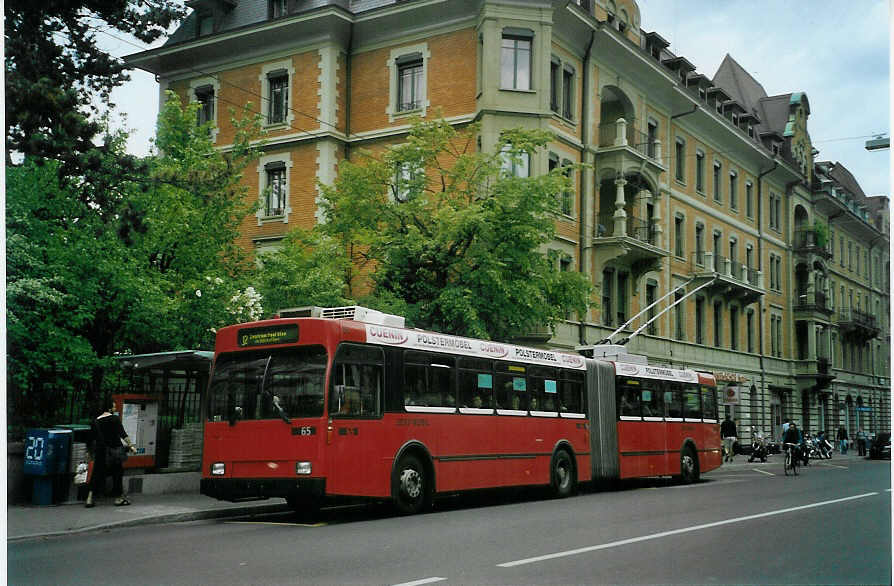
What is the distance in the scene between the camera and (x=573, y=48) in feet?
107

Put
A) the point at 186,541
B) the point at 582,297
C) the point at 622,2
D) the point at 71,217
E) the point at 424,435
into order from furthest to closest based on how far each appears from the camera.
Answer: the point at 622,2, the point at 582,297, the point at 71,217, the point at 424,435, the point at 186,541

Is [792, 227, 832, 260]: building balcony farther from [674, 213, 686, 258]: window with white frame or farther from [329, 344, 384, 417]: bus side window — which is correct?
[329, 344, 384, 417]: bus side window

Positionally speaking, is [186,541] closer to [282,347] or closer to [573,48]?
[282,347]

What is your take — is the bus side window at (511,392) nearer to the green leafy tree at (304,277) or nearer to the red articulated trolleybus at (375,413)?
the red articulated trolleybus at (375,413)

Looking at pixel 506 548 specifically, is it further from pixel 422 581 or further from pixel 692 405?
pixel 692 405

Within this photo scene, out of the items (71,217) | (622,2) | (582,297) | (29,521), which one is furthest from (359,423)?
(622,2)

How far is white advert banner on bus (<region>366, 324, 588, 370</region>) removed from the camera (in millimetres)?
15352

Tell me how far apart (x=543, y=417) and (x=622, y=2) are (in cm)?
2051

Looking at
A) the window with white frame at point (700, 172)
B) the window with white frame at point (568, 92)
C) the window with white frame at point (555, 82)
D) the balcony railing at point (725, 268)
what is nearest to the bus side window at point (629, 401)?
the window with white frame at point (555, 82)

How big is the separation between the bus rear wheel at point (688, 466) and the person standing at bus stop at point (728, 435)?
11624mm

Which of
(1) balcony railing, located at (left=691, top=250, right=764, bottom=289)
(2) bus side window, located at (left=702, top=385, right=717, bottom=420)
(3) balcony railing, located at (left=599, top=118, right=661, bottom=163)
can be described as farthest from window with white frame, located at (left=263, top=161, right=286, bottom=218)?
(1) balcony railing, located at (left=691, top=250, right=764, bottom=289)

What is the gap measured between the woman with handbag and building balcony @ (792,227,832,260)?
26439 mm

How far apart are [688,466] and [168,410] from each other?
41.2 feet

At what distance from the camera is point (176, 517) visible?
1528 centimetres
